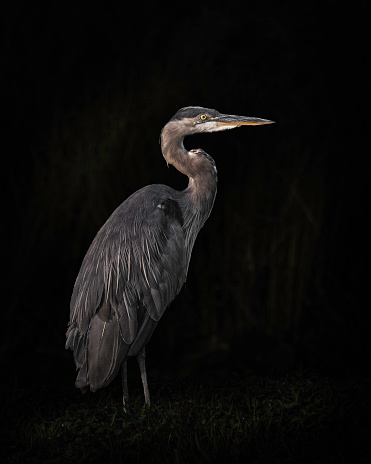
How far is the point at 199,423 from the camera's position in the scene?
3141 millimetres

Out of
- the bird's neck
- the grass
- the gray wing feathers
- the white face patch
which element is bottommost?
the grass

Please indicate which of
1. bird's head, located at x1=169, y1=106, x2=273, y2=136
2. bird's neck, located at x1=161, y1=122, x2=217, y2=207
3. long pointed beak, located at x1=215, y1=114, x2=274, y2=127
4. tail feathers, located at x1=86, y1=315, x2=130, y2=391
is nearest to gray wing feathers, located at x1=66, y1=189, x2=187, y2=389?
tail feathers, located at x1=86, y1=315, x2=130, y2=391

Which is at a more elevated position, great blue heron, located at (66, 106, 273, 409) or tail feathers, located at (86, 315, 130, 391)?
great blue heron, located at (66, 106, 273, 409)

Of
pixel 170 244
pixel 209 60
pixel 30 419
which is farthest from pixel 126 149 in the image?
pixel 30 419

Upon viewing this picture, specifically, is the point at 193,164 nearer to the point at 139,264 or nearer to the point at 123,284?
the point at 139,264

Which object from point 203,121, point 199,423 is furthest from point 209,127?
point 199,423

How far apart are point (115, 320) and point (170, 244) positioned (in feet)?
1.63

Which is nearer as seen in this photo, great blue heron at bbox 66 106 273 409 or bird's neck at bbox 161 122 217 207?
great blue heron at bbox 66 106 273 409

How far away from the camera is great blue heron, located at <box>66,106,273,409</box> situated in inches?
127

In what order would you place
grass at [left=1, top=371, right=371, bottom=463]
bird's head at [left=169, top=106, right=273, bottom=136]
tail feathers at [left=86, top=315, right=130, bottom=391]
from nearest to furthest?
grass at [left=1, top=371, right=371, bottom=463], tail feathers at [left=86, top=315, right=130, bottom=391], bird's head at [left=169, top=106, right=273, bottom=136]

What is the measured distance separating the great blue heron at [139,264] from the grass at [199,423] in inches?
8.7

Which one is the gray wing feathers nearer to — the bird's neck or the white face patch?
the bird's neck

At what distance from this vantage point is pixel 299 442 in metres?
3.02

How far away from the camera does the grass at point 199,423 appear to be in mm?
2922
